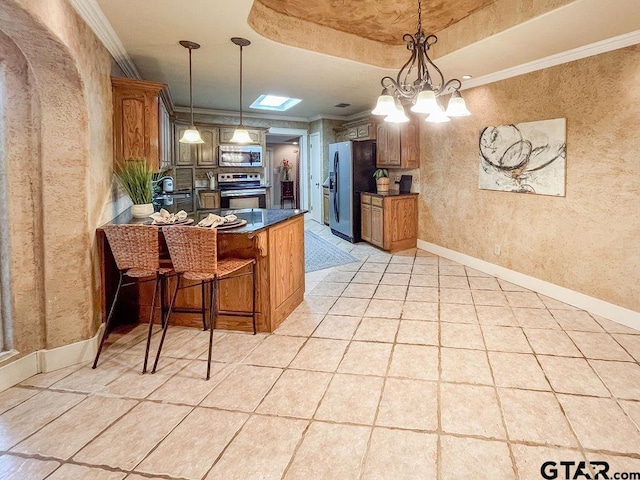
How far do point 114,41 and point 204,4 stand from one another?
1109 millimetres

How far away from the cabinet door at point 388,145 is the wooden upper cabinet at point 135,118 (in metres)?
3.53

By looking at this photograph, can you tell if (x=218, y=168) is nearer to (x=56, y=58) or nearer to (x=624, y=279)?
(x=56, y=58)

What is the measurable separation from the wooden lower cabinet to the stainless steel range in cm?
243

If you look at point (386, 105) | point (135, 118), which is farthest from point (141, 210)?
point (386, 105)

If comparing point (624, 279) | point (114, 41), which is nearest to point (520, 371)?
point (624, 279)

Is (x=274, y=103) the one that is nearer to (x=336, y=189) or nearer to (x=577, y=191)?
(x=336, y=189)

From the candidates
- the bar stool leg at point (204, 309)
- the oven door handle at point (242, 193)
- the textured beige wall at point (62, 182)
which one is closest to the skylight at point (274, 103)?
the oven door handle at point (242, 193)

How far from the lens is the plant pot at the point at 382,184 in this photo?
5988 millimetres

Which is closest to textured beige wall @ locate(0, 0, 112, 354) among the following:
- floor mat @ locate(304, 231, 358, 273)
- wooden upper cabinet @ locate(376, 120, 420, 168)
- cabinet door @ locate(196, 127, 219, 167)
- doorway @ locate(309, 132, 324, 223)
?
floor mat @ locate(304, 231, 358, 273)

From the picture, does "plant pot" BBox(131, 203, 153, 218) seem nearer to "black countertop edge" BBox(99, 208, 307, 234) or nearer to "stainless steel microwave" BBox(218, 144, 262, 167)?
"black countertop edge" BBox(99, 208, 307, 234)

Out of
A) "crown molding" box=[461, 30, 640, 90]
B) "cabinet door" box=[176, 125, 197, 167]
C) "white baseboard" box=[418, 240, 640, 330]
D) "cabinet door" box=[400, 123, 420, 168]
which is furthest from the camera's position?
"cabinet door" box=[176, 125, 197, 167]

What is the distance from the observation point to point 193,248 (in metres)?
2.46

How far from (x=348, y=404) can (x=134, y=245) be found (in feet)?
5.74

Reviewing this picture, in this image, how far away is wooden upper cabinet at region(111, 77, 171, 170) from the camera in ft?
10.6
